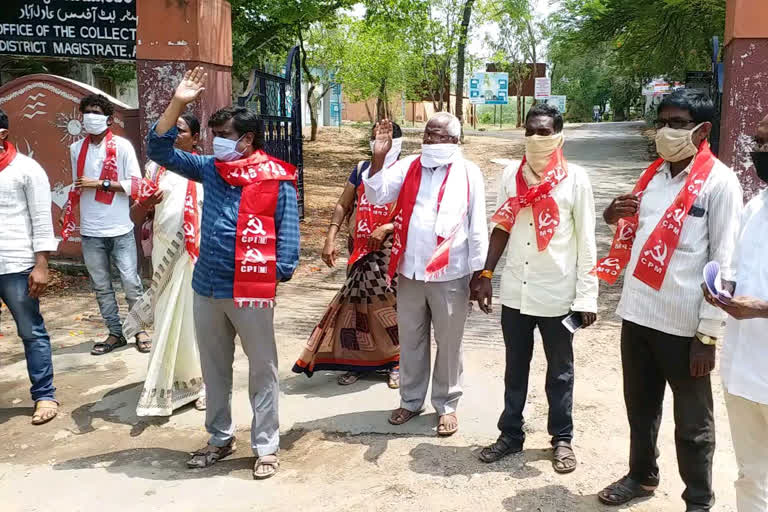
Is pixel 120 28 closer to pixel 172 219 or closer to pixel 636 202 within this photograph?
pixel 172 219

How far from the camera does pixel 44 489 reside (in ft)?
12.3

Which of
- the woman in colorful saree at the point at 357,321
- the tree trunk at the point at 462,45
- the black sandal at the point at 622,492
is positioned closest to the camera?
the black sandal at the point at 622,492

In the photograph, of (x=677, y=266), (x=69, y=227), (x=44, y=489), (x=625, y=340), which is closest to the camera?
(x=677, y=266)

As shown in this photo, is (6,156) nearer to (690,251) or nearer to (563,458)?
(563,458)

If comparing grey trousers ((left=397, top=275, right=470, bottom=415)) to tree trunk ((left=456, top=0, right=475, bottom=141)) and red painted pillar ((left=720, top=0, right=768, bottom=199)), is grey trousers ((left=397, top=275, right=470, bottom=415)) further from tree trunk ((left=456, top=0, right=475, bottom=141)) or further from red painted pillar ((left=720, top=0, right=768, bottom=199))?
tree trunk ((left=456, top=0, right=475, bottom=141))

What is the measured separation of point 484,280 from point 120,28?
19.0ft

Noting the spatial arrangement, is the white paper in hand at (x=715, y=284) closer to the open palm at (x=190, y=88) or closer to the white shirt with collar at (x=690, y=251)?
the white shirt with collar at (x=690, y=251)

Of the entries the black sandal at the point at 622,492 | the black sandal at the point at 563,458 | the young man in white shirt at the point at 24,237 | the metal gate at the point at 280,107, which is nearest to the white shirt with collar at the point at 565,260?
the black sandal at the point at 563,458

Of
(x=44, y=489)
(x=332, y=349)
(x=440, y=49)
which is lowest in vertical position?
(x=44, y=489)

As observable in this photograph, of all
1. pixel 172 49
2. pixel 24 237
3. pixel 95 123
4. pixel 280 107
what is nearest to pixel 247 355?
pixel 24 237

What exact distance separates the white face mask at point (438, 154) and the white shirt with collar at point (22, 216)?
2355mm

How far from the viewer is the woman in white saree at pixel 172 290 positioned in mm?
4559

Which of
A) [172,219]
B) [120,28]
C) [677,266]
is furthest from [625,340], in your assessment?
[120,28]

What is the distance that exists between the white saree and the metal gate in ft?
14.1
